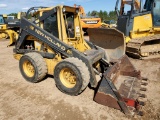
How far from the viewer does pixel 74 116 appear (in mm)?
3527

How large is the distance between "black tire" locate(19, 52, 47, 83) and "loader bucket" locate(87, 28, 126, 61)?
7.69ft

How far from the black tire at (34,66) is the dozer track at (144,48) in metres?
3.87

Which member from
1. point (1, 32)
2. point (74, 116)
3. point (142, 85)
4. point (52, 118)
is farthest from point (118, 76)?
point (1, 32)

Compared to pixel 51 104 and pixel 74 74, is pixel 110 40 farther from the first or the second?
pixel 51 104

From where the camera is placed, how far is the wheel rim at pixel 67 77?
434cm

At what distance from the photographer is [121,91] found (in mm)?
4145

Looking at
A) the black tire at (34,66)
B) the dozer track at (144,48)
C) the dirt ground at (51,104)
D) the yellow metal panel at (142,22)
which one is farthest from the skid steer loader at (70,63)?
the yellow metal panel at (142,22)

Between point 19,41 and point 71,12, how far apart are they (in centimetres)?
193

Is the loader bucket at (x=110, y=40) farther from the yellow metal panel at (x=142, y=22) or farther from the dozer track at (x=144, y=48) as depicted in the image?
the yellow metal panel at (x=142, y=22)

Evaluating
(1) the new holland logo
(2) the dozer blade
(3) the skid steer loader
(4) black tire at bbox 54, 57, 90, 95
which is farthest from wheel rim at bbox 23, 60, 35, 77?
(2) the dozer blade

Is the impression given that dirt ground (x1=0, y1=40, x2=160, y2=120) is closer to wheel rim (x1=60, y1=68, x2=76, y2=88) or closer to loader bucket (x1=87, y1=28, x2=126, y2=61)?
wheel rim (x1=60, y1=68, x2=76, y2=88)

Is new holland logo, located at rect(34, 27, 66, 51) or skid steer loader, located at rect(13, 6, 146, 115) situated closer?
skid steer loader, located at rect(13, 6, 146, 115)

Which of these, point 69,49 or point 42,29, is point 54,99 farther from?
point 42,29

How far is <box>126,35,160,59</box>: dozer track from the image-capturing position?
7.04 meters
